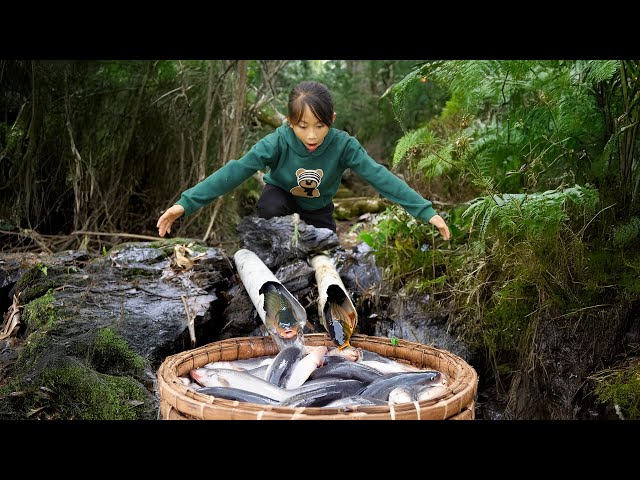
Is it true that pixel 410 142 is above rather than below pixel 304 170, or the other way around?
above

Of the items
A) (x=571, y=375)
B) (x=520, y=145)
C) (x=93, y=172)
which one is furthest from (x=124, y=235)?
(x=571, y=375)

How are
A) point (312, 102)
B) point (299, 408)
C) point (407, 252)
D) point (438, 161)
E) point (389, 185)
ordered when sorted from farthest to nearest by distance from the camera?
point (407, 252), point (438, 161), point (389, 185), point (312, 102), point (299, 408)

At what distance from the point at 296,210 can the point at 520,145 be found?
5.16 feet

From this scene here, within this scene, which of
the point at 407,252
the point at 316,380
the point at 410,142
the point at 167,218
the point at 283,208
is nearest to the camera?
the point at 316,380

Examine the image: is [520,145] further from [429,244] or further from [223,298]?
[223,298]

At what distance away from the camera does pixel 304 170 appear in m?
3.65

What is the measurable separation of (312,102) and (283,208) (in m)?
0.84

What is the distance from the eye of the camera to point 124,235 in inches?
223

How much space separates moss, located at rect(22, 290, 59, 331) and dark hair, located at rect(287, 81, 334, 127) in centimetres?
201

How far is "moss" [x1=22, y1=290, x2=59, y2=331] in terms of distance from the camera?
12.9 ft

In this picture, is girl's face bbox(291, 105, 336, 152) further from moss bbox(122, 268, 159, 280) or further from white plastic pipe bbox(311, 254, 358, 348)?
moss bbox(122, 268, 159, 280)

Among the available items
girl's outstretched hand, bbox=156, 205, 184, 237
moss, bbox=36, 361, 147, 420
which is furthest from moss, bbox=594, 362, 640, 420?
moss, bbox=36, 361, 147, 420

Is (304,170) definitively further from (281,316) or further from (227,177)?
(281,316)

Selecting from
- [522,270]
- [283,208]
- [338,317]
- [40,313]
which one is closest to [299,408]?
[338,317]
